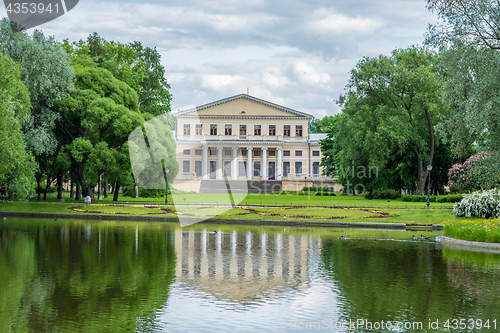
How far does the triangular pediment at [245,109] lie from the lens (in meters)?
80.8

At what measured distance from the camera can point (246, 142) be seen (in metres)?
80.3

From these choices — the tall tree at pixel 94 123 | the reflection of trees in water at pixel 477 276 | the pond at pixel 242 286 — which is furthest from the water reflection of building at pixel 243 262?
the tall tree at pixel 94 123

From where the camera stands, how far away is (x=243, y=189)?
71438mm

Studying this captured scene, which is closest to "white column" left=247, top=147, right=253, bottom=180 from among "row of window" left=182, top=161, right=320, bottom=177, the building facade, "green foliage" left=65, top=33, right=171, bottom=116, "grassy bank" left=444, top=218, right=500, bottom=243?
the building facade

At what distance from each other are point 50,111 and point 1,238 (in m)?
21.7

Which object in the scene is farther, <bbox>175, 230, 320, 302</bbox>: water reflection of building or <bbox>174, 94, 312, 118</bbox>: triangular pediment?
<bbox>174, 94, 312, 118</bbox>: triangular pediment

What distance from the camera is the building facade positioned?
8094 centimetres

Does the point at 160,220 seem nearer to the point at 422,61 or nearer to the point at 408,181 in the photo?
the point at 422,61

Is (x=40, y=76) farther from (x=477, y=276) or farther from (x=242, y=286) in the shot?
(x=477, y=276)

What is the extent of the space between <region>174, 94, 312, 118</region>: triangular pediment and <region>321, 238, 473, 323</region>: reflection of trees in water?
62.0m

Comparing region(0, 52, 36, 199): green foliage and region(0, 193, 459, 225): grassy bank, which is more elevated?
region(0, 52, 36, 199): green foliage

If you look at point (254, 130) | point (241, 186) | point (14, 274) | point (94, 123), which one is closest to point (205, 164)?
point (254, 130)

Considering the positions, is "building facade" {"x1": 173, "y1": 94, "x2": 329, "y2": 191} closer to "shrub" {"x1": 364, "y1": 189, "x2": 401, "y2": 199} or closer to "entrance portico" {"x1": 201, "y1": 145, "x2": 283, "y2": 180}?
"entrance portico" {"x1": 201, "y1": 145, "x2": 283, "y2": 180}

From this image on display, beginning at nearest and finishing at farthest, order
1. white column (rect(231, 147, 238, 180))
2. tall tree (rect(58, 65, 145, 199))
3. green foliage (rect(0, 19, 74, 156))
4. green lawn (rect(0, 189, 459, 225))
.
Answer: green lawn (rect(0, 189, 459, 225)), green foliage (rect(0, 19, 74, 156)), tall tree (rect(58, 65, 145, 199)), white column (rect(231, 147, 238, 180))
